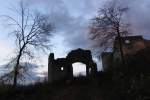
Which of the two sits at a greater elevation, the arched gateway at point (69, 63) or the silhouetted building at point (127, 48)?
the silhouetted building at point (127, 48)

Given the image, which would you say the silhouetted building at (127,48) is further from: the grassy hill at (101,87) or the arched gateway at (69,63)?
the grassy hill at (101,87)

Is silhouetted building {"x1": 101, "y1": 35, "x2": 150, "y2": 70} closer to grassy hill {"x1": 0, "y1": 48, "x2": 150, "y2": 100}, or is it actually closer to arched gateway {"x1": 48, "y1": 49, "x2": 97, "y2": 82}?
arched gateway {"x1": 48, "y1": 49, "x2": 97, "y2": 82}

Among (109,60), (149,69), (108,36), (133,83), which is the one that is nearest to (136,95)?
(133,83)

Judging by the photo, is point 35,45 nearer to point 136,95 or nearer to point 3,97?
point 3,97

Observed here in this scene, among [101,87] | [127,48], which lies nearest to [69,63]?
[101,87]

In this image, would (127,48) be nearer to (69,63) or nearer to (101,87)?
(69,63)

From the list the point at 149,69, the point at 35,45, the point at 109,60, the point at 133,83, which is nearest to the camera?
the point at 133,83

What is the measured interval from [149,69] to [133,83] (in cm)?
509

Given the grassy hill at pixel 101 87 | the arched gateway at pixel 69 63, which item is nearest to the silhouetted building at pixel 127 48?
the arched gateway at pixel 69 63

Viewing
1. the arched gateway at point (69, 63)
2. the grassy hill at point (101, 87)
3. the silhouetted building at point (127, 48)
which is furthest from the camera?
the silhouetted building at point (127, 48)

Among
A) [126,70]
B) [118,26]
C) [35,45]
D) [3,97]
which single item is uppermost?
[118,26]

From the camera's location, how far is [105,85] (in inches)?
1307

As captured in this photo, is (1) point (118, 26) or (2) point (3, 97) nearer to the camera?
(2) point (3, 97)

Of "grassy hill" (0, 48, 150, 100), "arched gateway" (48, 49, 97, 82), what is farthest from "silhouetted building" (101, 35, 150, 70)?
"grassy hill" (0, 48, 150, 100)
